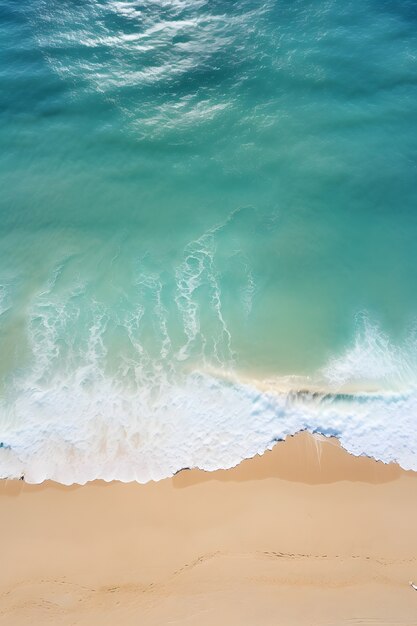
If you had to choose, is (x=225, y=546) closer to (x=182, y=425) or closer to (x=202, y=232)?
(x=182, y=425)

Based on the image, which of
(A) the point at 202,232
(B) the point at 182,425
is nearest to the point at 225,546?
(B) the point at 182,425

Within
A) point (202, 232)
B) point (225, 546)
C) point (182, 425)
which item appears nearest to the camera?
point (225, 546)

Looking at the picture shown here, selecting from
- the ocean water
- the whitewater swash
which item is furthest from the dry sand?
the ocean water

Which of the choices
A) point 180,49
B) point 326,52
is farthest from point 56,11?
point 326,52

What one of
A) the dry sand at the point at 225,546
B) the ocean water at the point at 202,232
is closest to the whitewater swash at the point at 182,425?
the ocean water at the point at 202,232

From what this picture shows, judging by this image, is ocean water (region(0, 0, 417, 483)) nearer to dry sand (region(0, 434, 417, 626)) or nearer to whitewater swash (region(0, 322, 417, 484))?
whitewater swash (region(0, 322, 417, 484))

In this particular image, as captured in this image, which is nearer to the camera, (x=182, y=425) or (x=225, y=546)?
(x=225, y=546)
